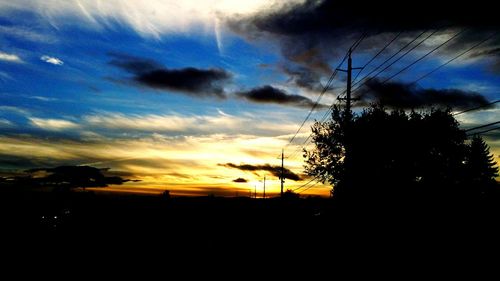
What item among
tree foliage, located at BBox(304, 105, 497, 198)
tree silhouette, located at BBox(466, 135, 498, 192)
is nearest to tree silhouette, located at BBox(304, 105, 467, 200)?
tree foliage, located at BBox(304, 105, 497, 198)

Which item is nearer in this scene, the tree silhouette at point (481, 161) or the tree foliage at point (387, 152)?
the tree foliage at point (387, 152)

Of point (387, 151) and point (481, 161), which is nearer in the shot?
point (387, 151)

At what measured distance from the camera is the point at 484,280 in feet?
50.7

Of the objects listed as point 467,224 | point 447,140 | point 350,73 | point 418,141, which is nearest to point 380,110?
point 418,141

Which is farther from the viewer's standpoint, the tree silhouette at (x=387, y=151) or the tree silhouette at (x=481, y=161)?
the tree silhouette at (x=481, y=161)

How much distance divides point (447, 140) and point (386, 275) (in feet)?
125

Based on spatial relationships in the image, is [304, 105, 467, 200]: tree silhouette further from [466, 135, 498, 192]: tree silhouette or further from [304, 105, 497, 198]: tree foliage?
[466, 135, 498, 192]: tree silhouette

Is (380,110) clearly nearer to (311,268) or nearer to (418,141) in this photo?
(418,141)

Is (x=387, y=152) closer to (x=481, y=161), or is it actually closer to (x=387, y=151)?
(x=387, y=151)

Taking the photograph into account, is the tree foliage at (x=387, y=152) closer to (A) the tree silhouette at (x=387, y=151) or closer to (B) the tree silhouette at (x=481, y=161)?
(A) the tree silhouette at (x=387, y=151)

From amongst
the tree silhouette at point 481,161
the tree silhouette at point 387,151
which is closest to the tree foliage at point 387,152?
the tree silhouette at point 387,151

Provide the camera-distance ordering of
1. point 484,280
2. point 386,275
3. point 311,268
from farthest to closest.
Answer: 1. point 311,268
2. point 386,275
3. point 484,280

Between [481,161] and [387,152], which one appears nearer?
[387,152]

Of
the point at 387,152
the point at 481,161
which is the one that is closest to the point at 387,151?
the point at 387,152
